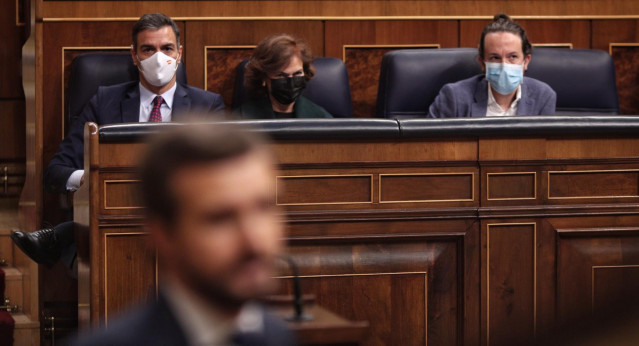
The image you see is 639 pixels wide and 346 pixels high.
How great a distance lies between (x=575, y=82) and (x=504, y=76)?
0.26 metres

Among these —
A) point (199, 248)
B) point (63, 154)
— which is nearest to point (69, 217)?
point (63, 154)

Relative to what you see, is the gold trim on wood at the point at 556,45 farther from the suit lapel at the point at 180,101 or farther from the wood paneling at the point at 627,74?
the suit lapel at the point at 180,101

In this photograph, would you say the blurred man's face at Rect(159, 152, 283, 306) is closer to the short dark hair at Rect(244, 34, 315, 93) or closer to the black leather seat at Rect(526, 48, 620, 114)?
the short dark hair at Rect(244, 34, 315, 93)

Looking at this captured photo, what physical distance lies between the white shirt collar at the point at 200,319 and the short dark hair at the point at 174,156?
0.10 ft

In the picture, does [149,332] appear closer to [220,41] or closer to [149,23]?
[149,23]

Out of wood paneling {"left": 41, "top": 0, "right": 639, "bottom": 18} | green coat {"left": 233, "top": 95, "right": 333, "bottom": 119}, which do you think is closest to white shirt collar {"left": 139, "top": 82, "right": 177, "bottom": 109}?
green coat {"left": 233, "top": 95, "right": 333, "bottom": 119}

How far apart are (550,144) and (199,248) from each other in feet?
3.71

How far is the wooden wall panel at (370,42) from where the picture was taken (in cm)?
217

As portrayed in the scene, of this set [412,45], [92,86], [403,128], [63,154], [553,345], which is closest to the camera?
[553,345]

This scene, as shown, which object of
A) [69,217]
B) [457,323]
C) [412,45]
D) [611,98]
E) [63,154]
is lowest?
[457,323]

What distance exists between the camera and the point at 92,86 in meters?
1.89

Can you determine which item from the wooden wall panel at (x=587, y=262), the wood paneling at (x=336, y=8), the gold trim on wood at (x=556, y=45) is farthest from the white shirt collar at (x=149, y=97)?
the gold trim on wood at (x=556, y=45)

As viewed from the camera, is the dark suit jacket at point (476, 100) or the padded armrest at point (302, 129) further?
the dark suit jacket at point (476, 100)

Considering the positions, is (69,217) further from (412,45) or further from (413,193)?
(412,45)
